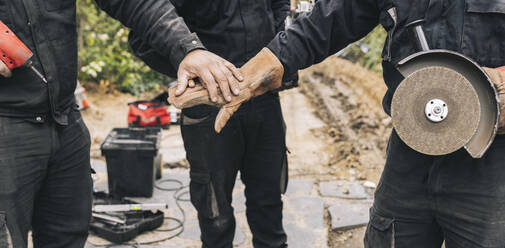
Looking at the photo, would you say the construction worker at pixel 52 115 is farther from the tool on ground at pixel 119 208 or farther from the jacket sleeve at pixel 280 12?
the tool on ground at pixel 119 208

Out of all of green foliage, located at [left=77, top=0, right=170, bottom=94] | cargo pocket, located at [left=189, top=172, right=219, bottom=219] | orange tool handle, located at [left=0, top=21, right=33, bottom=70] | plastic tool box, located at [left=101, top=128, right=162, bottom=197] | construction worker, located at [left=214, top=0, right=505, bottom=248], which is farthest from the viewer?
green foliage, located at [left=77, top=0, right=170, bottom=94]

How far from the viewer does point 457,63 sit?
5.43 feet

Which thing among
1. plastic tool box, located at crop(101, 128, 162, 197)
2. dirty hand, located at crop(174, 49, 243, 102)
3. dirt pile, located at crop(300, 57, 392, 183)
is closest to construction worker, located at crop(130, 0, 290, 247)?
dirty hand, located at crop(174, 49, 243, 102)

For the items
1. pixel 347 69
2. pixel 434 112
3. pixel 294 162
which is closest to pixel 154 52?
pixel 434 112

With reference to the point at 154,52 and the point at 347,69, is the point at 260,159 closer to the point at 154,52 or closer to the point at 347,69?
the point at 154,52

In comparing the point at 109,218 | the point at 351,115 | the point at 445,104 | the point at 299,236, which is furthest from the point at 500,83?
the point at 351,115

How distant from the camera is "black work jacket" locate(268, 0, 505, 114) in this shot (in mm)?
1690

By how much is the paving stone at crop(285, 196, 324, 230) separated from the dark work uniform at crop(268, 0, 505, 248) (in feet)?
5.92

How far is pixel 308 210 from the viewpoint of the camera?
13.3 ft

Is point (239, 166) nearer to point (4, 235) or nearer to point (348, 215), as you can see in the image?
point (4, 235)

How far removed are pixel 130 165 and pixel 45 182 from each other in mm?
1985

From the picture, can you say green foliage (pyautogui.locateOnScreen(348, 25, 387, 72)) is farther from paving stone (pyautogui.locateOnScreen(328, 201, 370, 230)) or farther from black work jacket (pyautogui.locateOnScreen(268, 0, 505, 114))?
black work jacket (pyautogui.locateOnScreen(268, 0, 505, 114))

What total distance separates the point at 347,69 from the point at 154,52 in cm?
827

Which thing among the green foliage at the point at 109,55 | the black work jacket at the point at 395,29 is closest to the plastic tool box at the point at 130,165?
the black work jacket at the point at 395,29
